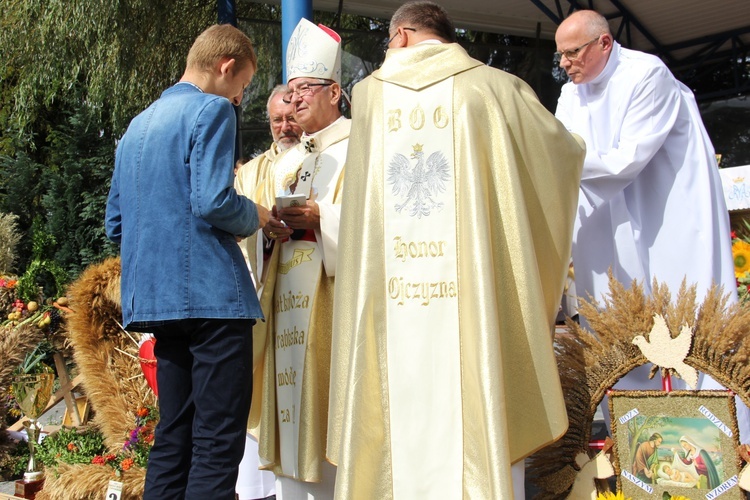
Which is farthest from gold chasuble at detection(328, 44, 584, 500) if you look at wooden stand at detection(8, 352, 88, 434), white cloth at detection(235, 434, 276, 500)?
wooden stand at detection(8, 352, 88, 434)

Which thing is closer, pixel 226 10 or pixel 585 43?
pixel 585 43

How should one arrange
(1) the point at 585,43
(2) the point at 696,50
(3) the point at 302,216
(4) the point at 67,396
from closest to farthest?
(3) the point at 302,216
(1) the point at 585,43
(4) the point at 67,396
(2) the point at 696,50

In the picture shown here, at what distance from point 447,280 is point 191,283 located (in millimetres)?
831

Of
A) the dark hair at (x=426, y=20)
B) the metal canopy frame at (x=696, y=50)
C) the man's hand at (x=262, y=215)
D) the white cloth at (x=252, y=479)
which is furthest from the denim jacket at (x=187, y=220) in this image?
the metal canopy frame at (x=696, y=50)

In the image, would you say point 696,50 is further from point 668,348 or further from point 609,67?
point 668,348

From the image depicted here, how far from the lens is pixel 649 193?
153 inches

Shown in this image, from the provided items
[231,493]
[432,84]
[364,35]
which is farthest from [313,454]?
[364,35]

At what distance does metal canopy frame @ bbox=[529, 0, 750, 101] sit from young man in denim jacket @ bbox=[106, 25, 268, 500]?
1003 centimetres

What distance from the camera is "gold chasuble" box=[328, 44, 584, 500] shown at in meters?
2.65

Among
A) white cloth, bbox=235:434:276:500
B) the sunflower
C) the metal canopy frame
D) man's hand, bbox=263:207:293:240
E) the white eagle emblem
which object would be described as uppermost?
the metal canopy frame

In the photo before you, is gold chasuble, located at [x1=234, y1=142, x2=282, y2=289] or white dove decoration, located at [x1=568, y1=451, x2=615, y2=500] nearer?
white dove decoration, located at [x1=568, y1=451, x2=615, y2=500]

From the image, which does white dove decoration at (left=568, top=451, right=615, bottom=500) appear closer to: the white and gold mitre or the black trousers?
the black trousers

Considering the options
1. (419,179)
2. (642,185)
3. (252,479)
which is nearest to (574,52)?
(642,185)

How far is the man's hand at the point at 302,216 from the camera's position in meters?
3.24
